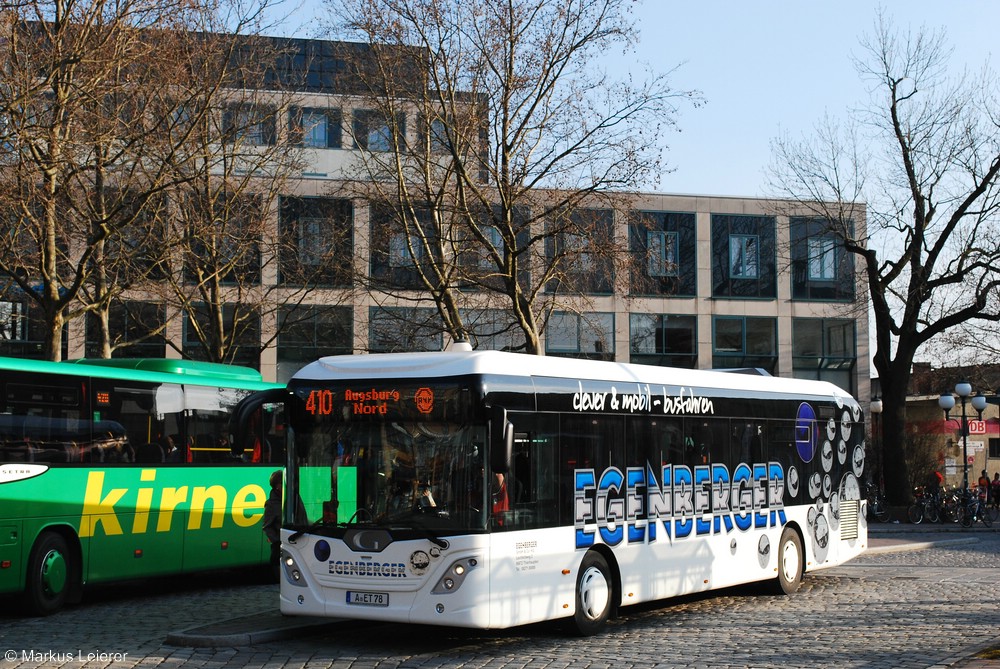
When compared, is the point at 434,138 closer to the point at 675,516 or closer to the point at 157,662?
the point at 675,516

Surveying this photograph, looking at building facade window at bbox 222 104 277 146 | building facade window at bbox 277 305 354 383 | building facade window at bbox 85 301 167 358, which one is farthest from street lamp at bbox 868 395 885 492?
building facade window at bbox 85 301 167 358

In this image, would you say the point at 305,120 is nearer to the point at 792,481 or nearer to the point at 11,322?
the point at 11,322

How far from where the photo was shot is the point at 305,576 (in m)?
12.0

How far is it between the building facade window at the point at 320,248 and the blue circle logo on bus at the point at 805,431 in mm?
15314

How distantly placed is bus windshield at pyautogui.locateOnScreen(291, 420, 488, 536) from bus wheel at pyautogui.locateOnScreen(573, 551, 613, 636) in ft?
5.88

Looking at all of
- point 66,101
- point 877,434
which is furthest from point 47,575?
point 877,434

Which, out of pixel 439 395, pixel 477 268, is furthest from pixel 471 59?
pixel 439 395

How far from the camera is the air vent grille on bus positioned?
60.8 ft

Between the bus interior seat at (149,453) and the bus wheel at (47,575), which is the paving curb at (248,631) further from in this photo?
the bus interior seat at (149,453)

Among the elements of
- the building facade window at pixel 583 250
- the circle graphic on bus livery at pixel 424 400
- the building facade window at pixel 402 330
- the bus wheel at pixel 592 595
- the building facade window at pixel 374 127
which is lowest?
the bus wheel at pixel 592 595

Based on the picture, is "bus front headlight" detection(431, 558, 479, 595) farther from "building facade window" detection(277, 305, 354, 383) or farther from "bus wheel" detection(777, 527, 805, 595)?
"building facade window" detection(277, 305, 354, 383)

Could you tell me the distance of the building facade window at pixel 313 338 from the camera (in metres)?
43.0

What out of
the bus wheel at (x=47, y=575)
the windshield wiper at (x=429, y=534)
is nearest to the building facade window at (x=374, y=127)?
the bus wheel at (x=47, y=575)

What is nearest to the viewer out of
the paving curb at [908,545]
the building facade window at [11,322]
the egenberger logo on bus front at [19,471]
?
the egenberger logo on bus front at [19,471]
